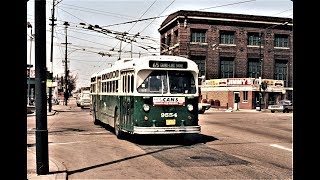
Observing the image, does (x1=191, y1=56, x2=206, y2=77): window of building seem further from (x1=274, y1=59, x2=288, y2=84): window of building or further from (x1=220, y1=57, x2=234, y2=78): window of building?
(x1=274, y1=59, x2=288, y2=84): window of building

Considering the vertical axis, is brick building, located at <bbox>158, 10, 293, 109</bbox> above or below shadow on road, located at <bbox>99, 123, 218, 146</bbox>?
above

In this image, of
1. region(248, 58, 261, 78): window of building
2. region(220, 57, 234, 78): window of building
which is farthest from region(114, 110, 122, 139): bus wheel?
region(248, 58, 261, 78): window of building

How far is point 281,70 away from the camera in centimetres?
6250

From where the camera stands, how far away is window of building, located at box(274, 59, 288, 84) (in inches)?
2440

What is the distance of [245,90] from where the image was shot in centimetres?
5409

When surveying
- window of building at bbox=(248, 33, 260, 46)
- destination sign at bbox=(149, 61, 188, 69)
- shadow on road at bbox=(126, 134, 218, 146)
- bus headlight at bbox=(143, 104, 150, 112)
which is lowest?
shadow on road at bbox=(126, 134, 218, 146)

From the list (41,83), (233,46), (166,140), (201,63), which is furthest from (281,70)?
(41,83)

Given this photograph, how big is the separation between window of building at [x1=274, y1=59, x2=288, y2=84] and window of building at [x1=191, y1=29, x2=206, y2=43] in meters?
12.8

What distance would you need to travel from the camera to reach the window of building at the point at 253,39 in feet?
199

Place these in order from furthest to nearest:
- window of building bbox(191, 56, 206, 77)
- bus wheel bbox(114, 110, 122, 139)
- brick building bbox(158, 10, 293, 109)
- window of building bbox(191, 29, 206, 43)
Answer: window of building bbox(191, 56, 206, 77), window of building bbox(191, 29, 206, 43), brick building bbox(158, 10, 293, 109), bus wheel bbox(114, 110, 122, 139)

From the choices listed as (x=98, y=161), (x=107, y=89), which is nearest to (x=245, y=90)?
(x=107, y=89)

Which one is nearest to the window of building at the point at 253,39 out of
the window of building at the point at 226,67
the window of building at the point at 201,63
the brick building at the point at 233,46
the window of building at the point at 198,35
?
the brick building at the point at 233,46
